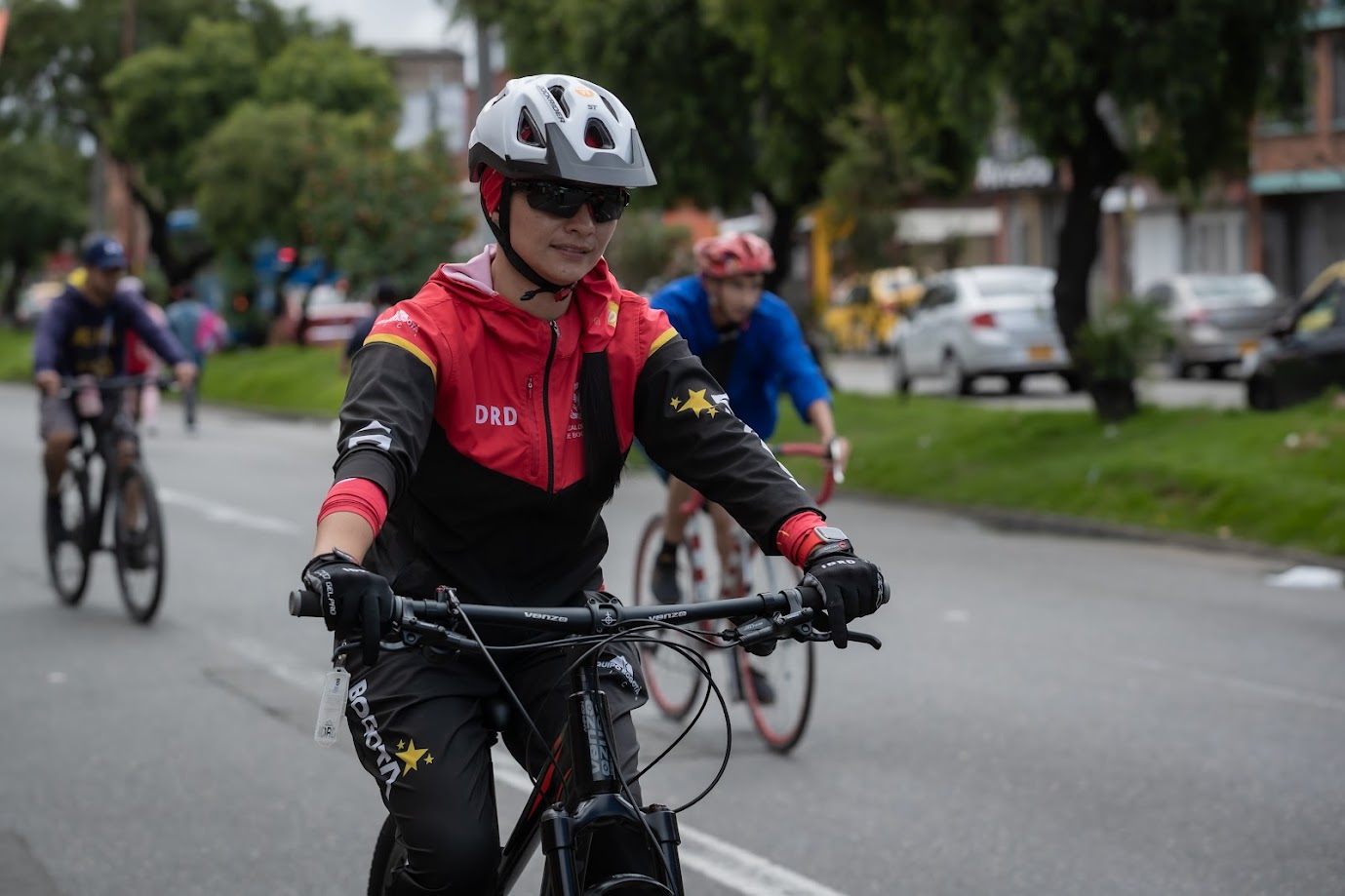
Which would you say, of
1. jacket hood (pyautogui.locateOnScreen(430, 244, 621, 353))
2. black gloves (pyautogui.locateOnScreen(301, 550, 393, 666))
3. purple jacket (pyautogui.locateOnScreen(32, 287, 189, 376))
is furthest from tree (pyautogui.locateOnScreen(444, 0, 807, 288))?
black gloves (pyautogui.locateOnScreen(301, 550, 393, 666))

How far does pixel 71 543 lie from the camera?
11.1 meters

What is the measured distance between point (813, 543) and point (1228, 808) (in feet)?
11.3

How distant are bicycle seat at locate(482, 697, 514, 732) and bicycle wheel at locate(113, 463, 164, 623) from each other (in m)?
6.95

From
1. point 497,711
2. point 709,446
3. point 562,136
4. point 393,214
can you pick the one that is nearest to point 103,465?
point 497,711

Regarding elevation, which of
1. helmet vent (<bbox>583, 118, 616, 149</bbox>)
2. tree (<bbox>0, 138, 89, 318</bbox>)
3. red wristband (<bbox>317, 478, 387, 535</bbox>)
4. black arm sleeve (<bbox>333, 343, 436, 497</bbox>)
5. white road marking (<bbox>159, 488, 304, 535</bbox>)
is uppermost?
tree (<bbox>0, 138, 89, 318</bbox>)

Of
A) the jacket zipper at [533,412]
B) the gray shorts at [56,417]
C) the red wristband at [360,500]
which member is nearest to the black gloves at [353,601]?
the red wristband at [360,500]

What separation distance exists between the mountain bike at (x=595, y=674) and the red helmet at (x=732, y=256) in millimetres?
3912

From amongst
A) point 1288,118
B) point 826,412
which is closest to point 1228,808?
point 826,412

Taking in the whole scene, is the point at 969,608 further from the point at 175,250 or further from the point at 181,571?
the point at 175,250

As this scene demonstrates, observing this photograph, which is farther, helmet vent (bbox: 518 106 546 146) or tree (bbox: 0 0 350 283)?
tree (bbox: 0 0 350 283)

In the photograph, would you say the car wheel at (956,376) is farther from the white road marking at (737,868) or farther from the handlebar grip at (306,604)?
the handlebar grip at (306,604)

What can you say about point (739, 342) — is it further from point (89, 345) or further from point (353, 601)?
point (353, 601)

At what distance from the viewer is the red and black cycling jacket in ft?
11.7

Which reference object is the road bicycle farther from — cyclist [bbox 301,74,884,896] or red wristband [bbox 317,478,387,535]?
red wristband [bbox 317,478,387,535]
